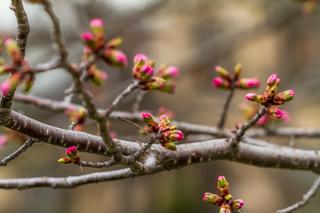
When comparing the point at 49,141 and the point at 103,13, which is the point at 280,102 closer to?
the point at 49,141

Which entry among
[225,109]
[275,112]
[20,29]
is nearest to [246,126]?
[275,112]

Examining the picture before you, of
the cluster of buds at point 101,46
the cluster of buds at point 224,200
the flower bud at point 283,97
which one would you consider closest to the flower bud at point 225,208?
the cluster of buds at point 224,200

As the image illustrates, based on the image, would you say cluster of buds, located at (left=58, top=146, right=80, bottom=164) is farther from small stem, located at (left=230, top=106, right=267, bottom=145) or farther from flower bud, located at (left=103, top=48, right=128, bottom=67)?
small stem, located at (left=230, top=106, right=267, bottom=145)

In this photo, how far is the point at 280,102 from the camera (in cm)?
175

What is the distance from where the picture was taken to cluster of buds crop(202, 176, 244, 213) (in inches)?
71.7

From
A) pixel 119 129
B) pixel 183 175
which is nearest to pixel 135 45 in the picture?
pixel 119 129

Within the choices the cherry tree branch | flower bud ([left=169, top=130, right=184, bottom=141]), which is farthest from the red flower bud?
the cherry tree branch

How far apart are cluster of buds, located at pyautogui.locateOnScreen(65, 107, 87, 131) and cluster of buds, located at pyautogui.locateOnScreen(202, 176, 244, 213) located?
61cm

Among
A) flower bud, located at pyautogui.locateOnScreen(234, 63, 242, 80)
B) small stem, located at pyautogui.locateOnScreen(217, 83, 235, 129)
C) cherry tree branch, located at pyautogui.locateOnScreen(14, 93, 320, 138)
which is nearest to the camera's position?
flower bud, located at pyautogui.locateOnScreen(234, 63, 242, 80)

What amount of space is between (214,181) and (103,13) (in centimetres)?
364

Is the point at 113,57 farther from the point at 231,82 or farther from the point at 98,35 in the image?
the point at 231,82

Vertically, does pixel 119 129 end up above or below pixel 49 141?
above

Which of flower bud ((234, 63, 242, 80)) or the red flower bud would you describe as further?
flower bud ((234, 63, 242, 80))

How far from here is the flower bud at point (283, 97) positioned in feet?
5.66
